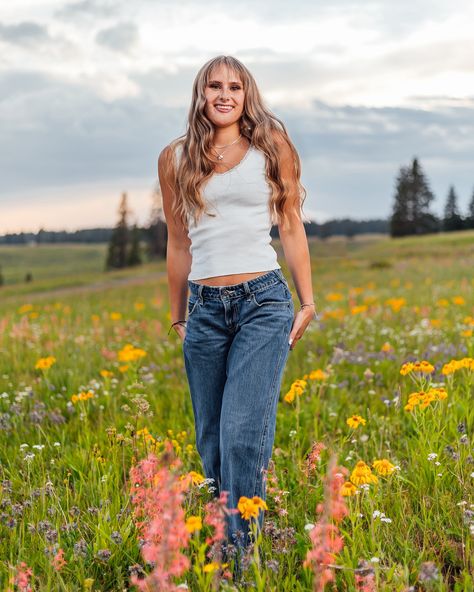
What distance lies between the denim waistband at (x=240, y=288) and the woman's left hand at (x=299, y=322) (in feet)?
0.79

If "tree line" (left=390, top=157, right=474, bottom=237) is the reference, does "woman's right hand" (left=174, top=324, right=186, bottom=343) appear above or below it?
below

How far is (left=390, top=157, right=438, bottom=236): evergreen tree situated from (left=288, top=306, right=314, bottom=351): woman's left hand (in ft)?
A: 238

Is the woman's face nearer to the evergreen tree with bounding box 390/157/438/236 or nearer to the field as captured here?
the field

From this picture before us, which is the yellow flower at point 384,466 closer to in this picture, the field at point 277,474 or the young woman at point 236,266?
the field at point 277,474

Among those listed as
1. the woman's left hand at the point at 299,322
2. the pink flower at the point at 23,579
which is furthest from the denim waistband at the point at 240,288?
the pink flower at the point at 23,579

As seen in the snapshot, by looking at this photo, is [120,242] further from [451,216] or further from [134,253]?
[451,216]

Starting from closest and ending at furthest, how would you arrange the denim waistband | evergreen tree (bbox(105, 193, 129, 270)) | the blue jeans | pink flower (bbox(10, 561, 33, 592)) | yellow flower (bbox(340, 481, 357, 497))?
pink flower (bbox(10, 561, 33, 592)) < yellow flower (bbox(340, 481, 357, 497)) < the blue jeans < the denim waistband < evergreen tree (bbox(105, 193, 129, 270))

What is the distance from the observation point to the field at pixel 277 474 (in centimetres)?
254

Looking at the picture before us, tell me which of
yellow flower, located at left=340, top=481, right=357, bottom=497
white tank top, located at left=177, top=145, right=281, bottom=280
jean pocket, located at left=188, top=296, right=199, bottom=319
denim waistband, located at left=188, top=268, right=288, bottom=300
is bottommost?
yellow flower, located at left=340, top=481, right=357, bottom=497

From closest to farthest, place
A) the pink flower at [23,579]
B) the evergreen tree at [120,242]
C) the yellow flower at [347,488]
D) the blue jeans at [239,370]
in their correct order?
the pink flower at [23,579], the yellow flower at [347,488], the blue jeans at [239,370], the evergreen tree at [120,242]

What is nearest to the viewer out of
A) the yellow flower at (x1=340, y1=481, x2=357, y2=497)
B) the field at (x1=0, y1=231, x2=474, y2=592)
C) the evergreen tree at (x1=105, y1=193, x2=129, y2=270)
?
the field at (x1=0, y1=231, x2=474, y2=592)

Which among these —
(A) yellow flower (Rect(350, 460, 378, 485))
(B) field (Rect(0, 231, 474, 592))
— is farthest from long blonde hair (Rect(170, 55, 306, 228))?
(A) yellow flower (Rect(350, 460, 378, 485))

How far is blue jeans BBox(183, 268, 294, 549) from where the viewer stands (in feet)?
9.95

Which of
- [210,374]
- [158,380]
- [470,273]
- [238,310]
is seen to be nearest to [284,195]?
[238,310]
